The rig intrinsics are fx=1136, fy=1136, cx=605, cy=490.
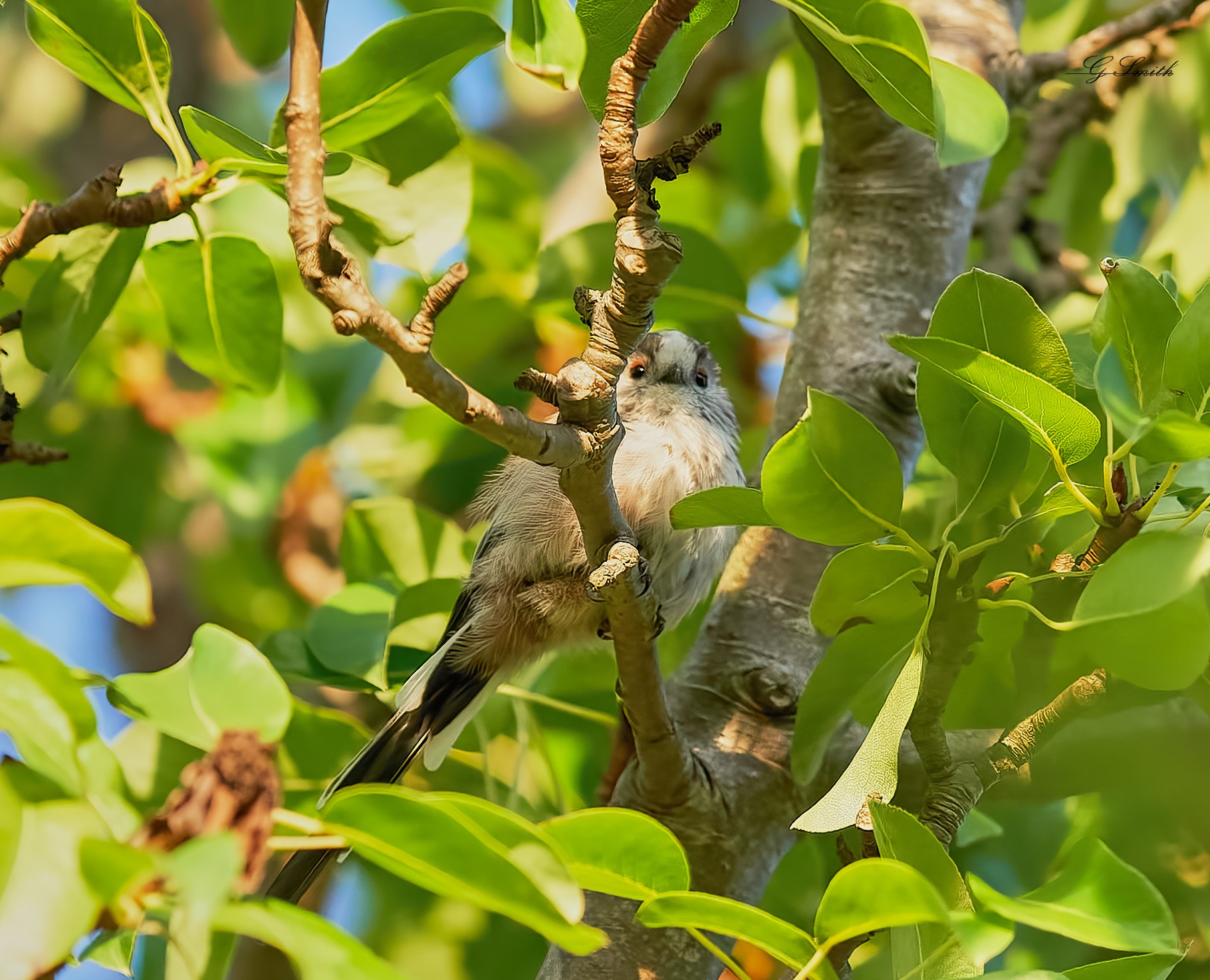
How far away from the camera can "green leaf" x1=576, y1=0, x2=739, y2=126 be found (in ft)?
3.96

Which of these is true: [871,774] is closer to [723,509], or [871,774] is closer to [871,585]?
[871,585]

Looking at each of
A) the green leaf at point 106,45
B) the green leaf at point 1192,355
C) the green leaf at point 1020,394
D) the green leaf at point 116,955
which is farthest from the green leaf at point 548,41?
the green leaf at point 116,955

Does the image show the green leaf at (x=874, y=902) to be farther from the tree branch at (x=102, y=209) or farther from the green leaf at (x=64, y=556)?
the tree branch at (x=102, y=209)

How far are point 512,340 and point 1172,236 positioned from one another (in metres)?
1.45

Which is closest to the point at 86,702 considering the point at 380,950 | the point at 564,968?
the point at 564,968

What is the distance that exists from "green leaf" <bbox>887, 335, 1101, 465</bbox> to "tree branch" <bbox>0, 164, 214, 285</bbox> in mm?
935

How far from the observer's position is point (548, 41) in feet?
3.76

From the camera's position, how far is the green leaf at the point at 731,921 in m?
0.98

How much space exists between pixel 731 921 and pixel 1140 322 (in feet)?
2.34

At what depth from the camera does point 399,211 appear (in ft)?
5.46

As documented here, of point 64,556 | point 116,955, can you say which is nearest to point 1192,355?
point 64,556

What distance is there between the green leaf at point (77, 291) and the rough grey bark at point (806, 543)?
0.98m

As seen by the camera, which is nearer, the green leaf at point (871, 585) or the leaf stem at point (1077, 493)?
the leaf stem at point (1077, 493)

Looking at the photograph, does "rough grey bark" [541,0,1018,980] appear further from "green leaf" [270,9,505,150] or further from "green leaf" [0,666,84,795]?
"green leaf" [0,666,84,795]
